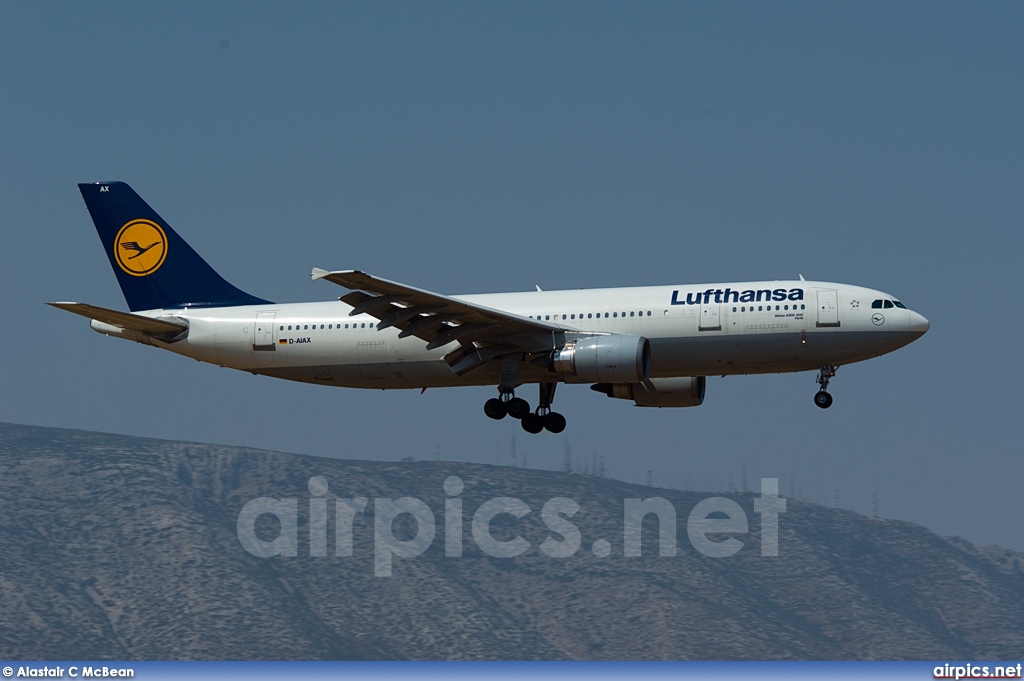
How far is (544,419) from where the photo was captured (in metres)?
53.4

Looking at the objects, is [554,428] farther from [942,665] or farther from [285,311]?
[942,665]

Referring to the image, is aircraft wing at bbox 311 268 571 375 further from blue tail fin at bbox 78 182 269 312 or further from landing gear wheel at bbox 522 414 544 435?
blue tail fin at bbox 78 182 269 312

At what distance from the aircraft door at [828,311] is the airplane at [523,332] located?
0.15 ft

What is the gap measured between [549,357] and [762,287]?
286 inches

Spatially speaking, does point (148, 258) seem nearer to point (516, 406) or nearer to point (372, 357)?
point (372, 357)

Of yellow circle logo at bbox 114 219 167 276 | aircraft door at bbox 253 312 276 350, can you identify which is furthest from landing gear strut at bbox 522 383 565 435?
yellow circle logo at bbox 114 219 167 276

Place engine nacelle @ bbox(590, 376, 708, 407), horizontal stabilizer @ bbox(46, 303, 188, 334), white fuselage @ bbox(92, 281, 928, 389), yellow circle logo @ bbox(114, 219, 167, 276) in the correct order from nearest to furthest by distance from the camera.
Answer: white fuselage @ bbox(92, 281, 928, 389), horizontal stabilizer @ bbox(46, 303, 188, 334), engine nacelle @ bbox(590, 376, 708, 407), yellow circle logo @ bbox(114, 219, 167, 276)

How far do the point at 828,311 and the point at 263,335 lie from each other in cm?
1945

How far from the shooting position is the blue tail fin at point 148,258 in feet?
186

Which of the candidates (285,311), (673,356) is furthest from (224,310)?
(673,356)

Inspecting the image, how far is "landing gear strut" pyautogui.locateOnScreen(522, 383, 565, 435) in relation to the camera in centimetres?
5312

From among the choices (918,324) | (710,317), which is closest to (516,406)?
(710,317)

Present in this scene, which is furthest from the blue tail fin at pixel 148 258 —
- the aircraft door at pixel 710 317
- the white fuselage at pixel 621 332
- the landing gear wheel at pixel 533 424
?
the aircraft door at pixel 710 317

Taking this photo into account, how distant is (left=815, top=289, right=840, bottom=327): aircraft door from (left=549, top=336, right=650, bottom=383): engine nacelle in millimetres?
5559
